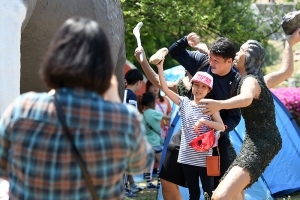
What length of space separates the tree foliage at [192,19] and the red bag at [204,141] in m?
4.26

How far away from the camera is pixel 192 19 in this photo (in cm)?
870

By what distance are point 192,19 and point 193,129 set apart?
4.40m

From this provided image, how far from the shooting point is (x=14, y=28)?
3910mm

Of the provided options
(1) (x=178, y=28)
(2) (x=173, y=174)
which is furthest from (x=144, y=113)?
(2) (x=173, y=174)

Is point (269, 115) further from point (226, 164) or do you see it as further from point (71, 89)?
point (71, 89)

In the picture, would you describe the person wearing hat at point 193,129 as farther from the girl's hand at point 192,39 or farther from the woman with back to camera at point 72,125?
the woman with back to camera at point 72,125

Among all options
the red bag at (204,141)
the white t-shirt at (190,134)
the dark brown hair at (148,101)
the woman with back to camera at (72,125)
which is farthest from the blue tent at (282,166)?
the woman with back to camera at (72,125)

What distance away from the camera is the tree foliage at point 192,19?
860cm

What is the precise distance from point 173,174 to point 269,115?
935 mm

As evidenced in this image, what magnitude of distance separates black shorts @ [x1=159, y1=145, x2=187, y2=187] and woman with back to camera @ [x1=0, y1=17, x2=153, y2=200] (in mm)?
2587

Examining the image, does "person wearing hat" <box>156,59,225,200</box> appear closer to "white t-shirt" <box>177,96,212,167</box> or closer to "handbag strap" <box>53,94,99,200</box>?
"white t-shirt" <box>177,96,212,167</box>

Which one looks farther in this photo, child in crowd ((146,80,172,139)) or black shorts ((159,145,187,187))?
child in crowd ((146,80,172,139))

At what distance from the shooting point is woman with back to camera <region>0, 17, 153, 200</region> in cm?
210

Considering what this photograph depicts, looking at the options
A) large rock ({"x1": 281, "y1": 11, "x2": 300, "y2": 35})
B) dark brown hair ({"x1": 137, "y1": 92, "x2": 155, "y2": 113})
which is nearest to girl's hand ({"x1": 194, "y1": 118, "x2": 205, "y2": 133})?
large rock ({"x1": 281, "y1": 11, "x2": 300, "y2": 35})
